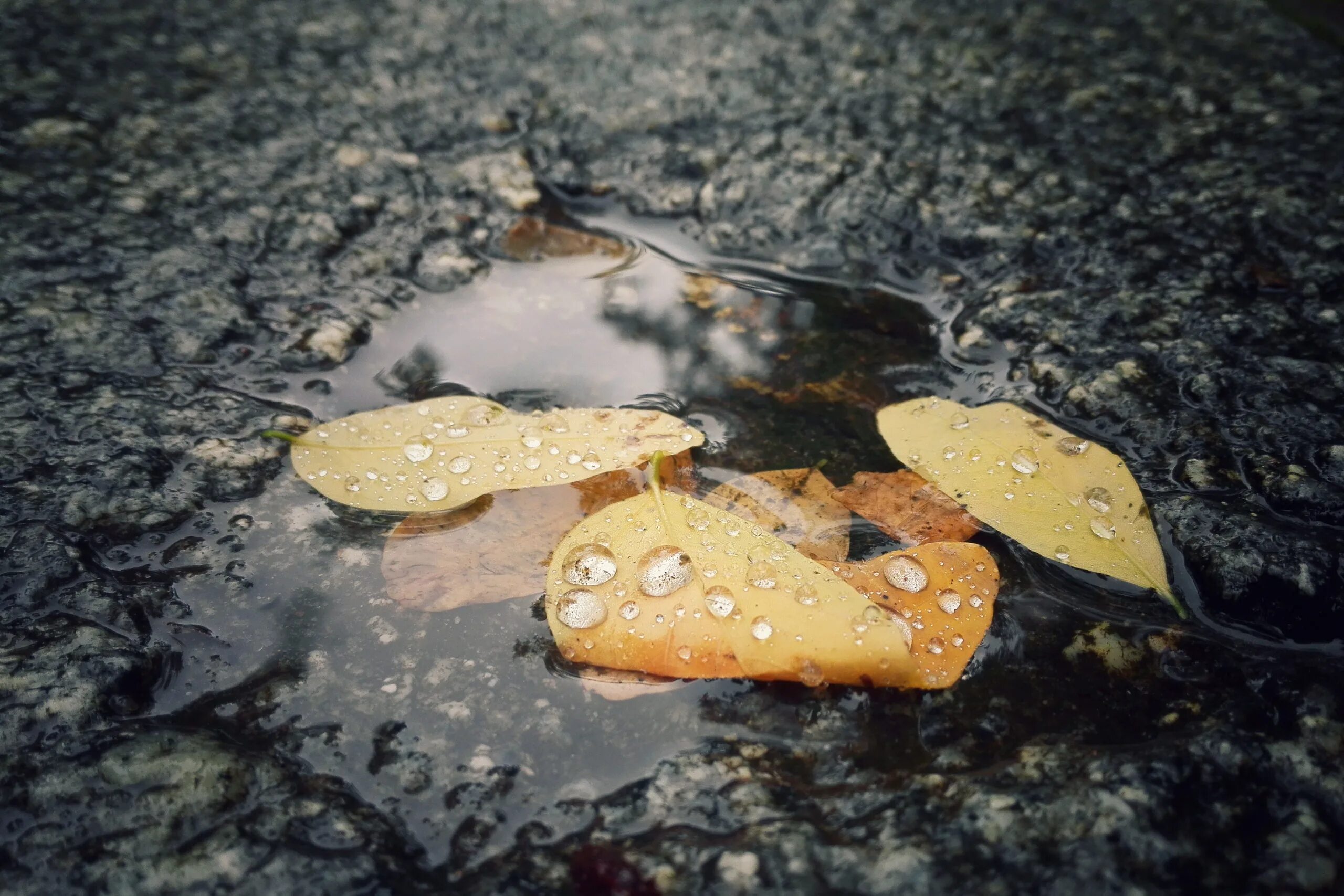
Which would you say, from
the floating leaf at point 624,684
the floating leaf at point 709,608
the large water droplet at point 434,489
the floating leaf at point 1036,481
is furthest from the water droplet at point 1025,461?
the large water droplet at point 434,489

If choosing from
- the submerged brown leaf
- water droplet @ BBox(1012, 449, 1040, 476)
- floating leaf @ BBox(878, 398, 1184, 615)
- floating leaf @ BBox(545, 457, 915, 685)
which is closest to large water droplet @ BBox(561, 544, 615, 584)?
floating leaf @ BBox(545, 457, 915, 685)

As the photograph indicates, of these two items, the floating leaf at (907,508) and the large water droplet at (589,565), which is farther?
the floating leaf at (907,508)

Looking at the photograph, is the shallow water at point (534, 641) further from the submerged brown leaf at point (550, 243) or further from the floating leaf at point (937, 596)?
the submerged brown leaf at point (550, 243)

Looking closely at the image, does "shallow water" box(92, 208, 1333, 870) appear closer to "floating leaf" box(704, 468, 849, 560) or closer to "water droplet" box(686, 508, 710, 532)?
"floating leaf" box(704, 468, 849, 560)

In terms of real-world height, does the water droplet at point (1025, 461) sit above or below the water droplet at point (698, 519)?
above

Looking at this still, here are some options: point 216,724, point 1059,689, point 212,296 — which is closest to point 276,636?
point 216,724

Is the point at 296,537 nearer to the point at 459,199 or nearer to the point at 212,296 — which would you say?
the point at 212,296
